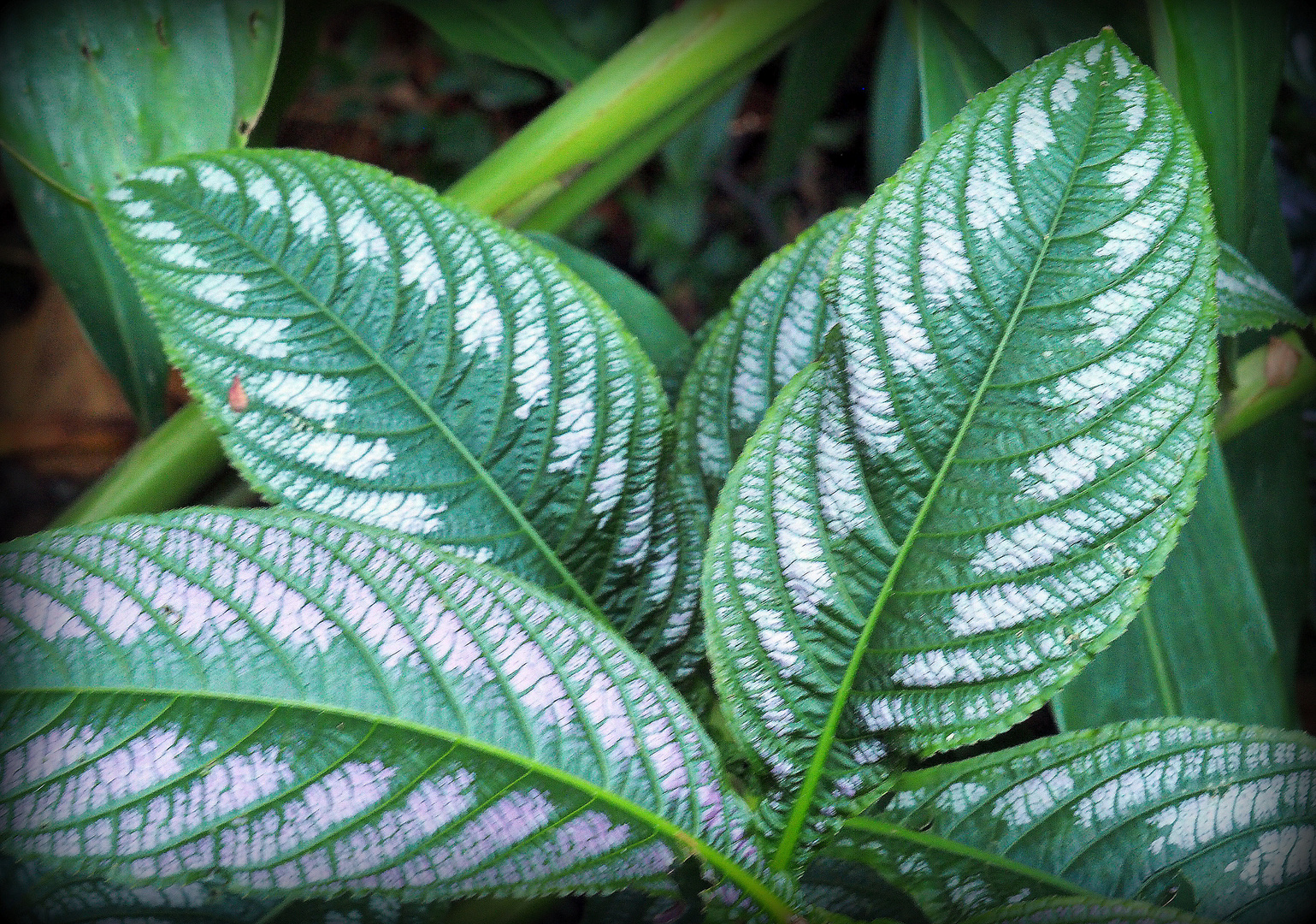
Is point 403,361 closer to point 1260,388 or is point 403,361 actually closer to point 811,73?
point 1260,388

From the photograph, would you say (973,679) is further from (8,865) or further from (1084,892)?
(8,865)

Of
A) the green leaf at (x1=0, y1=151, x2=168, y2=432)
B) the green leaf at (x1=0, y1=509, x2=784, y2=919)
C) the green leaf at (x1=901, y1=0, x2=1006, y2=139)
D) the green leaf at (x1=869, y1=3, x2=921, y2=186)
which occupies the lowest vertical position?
the green leaf at (x1=0, y1=509, x2=784, y2=919)

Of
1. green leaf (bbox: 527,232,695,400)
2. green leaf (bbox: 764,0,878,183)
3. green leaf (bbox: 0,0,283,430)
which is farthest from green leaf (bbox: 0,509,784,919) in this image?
green leaf (bbox: 764,0,878,183)

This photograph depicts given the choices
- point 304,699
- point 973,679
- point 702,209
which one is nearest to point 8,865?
point 304,699

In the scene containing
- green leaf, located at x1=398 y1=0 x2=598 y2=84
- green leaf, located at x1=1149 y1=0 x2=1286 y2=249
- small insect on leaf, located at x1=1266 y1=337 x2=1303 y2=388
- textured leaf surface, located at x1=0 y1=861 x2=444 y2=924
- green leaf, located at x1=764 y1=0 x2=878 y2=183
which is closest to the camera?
textured leaf surface, located at x1=0 y1=861 x2=444 y2=924

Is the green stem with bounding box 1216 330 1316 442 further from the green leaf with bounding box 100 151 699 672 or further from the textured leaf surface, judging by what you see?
the textured leaf surface

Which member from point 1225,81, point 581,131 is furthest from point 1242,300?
point 581,131
